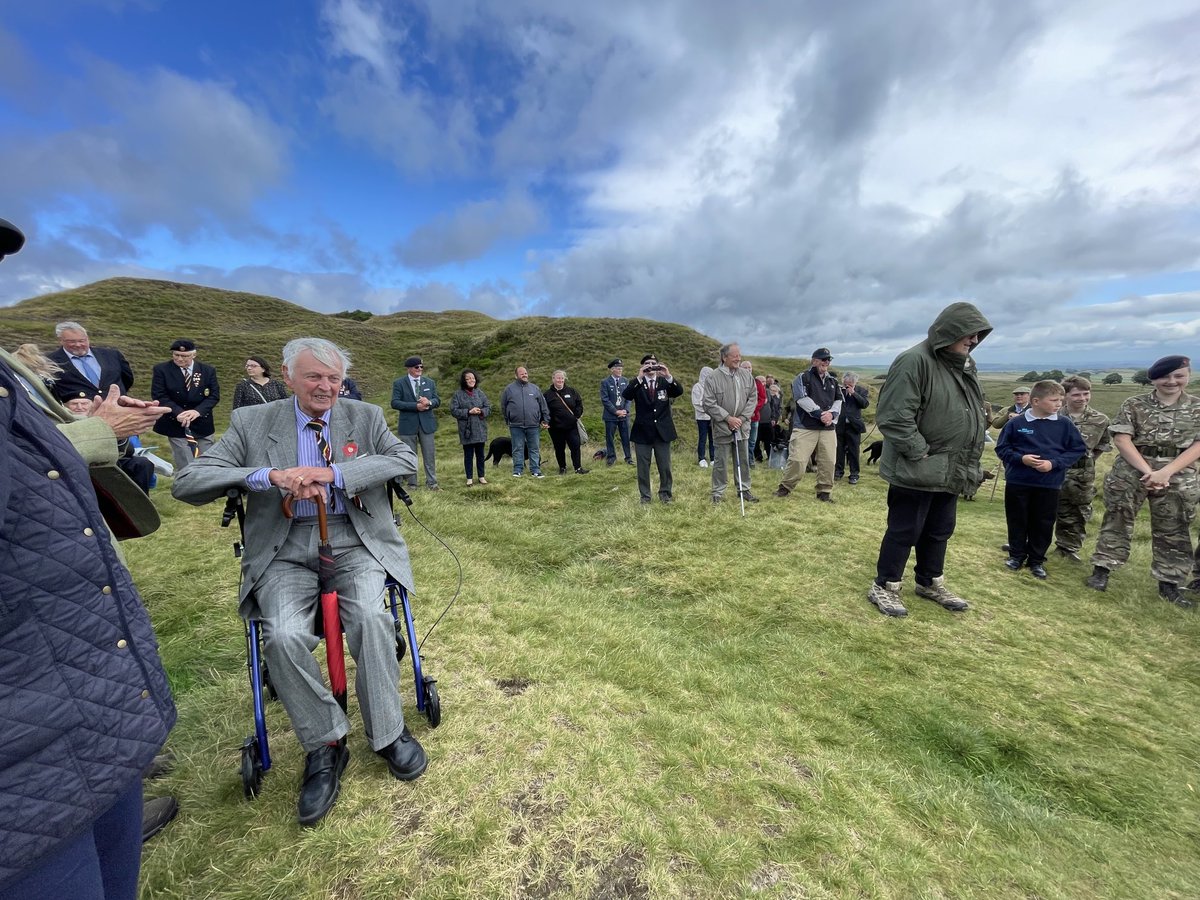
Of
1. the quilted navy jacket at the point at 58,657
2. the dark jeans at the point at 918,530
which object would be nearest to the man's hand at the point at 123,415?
the quilted navy jacket at the point at 58,657

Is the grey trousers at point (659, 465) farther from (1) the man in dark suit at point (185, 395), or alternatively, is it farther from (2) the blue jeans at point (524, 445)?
(1) the man in dark suit at point (185, 395)

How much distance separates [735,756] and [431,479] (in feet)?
30.5

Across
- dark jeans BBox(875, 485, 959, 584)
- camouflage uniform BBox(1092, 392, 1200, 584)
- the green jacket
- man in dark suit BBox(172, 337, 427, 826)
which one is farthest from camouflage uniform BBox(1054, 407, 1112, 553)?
man in dark suit BBox(172, 337, 427, 826)

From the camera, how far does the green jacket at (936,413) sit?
5.01 m

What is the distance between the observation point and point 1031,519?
21.6 ft

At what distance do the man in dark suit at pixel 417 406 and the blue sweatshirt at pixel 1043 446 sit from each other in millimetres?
9592

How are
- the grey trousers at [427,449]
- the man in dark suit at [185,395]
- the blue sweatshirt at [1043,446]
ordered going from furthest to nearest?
the grey trousers at [427,449]
the man in dark suit at [185,395]
the blue sweatshirt at [1043,446]

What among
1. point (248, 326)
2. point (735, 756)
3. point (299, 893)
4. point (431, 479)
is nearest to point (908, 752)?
point (735, 756)

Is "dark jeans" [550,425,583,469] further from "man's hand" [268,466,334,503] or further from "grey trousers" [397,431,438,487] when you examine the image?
"man's hand" [268,466,334,503]

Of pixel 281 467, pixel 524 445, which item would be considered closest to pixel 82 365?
pixel 281 467

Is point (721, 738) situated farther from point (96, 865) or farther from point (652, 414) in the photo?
point (652, 414)

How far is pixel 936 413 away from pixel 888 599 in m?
2.06

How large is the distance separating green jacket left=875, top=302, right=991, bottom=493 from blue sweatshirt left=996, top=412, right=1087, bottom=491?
1882 mm

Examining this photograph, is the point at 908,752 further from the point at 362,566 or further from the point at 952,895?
the point at 362,566
